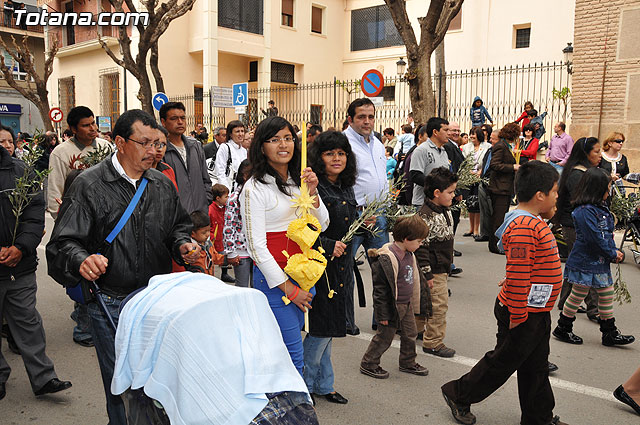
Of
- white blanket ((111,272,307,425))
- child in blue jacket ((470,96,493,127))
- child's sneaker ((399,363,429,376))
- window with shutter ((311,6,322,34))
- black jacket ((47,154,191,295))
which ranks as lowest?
child's sneaker ((399,363,429,376))

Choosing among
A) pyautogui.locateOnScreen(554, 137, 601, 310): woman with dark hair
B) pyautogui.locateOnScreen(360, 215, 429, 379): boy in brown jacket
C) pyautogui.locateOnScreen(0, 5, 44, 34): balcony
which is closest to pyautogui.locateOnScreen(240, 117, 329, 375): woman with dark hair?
pyautogui.locateOnScreen(360, 215, 429, 379): boy in brown jacket

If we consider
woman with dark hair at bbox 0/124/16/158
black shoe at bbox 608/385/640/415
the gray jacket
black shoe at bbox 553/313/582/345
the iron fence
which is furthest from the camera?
the iron fence

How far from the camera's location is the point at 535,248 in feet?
11.9

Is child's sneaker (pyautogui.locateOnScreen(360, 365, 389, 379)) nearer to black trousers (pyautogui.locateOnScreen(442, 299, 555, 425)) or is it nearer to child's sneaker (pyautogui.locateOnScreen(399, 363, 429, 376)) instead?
child's sneaker (pyautogui.locateOnScreen(399, 363, 429, 376))

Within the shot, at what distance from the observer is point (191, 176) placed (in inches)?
243

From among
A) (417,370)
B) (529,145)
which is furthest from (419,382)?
(529,145)

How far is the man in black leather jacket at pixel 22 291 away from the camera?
14.1 ft

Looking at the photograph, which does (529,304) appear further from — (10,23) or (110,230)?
(10,23)

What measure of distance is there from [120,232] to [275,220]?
0.92m

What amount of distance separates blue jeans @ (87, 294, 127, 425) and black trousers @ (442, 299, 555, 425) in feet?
7.50

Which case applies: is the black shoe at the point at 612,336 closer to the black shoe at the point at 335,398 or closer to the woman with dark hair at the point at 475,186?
the black shoe at the point at 335,398

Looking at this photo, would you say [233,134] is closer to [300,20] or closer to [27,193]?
[27,193]

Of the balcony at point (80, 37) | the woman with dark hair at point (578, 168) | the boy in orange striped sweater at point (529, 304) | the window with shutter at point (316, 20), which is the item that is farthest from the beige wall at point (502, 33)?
the boy in orange striped sweater at point (529, 304)
